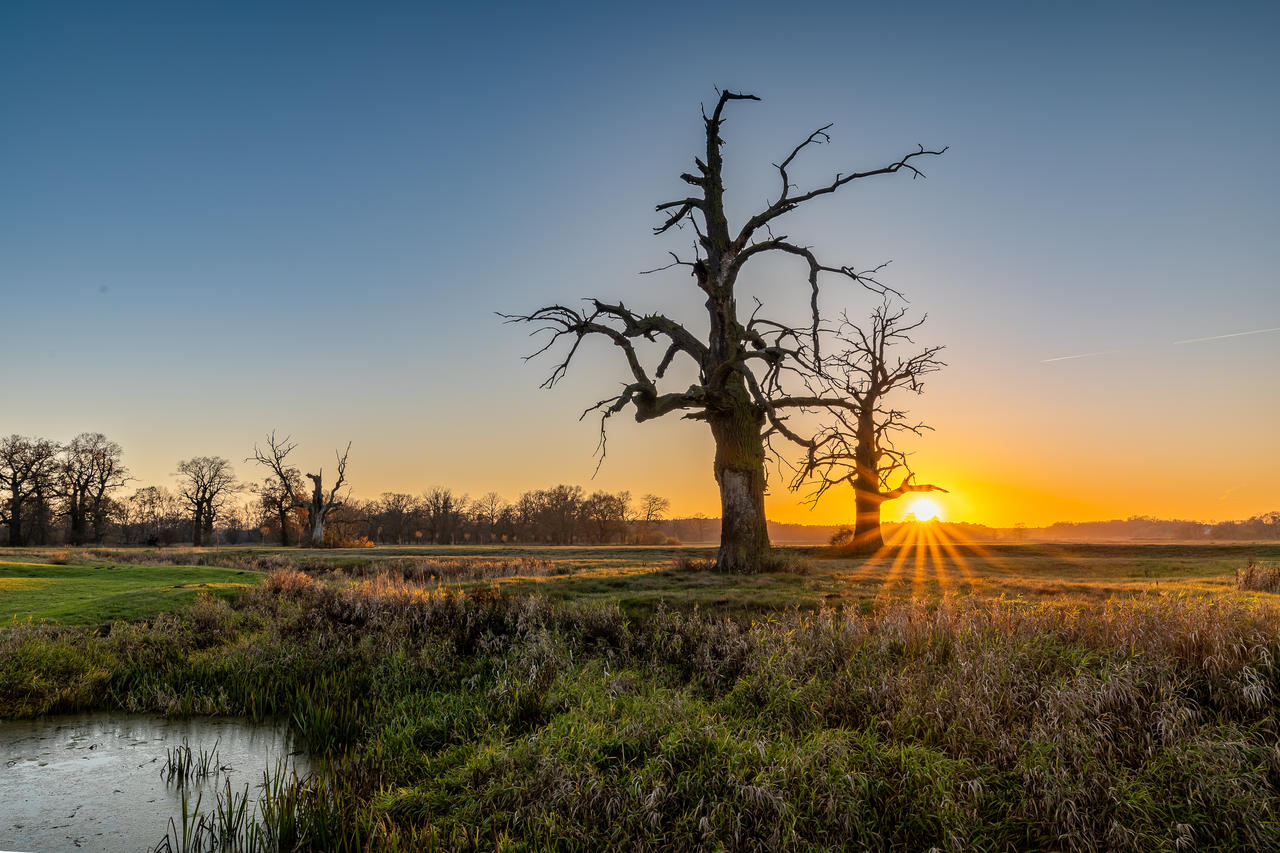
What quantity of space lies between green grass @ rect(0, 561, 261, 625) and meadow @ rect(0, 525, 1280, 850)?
1.29 ft

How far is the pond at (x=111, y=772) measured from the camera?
6.39 metres

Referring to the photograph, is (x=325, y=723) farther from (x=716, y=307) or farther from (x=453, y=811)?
(x=716, y=307)

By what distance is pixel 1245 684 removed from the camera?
7414 mm

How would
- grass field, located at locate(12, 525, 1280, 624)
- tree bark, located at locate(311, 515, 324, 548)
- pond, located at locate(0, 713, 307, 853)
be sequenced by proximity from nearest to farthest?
pond, located at locate(0, 713, 307, 853)
grass field, located at locate(12, 525, 1280, 624)
tree bark, located at locate(311, 515, 324, 548)

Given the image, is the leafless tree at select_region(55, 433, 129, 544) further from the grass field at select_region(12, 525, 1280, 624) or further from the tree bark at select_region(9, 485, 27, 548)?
the grass field at select_region(12, 525, 1280, 624)

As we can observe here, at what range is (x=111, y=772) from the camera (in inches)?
306

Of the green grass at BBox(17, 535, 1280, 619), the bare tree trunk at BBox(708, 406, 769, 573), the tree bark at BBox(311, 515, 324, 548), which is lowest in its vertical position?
the tree bark at BBox(311, 515, 324, 548)

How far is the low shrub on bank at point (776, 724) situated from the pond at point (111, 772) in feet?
1.93

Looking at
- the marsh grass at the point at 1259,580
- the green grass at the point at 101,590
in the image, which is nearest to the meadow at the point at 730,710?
the green grass at the point at 101,590

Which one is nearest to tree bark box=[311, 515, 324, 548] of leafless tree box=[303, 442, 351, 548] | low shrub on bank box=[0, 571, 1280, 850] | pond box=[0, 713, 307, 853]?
leafless tree box=[303, 442, 351, 548]

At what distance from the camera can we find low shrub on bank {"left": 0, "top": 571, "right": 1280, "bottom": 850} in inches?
242

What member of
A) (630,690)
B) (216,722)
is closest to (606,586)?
(630,690)

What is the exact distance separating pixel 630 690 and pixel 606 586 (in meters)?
7.08

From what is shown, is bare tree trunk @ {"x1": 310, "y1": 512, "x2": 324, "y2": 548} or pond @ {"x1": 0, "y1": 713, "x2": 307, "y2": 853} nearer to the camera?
pond @ {"x1": 0, "y1": 713, "x2": 307, "y2": 853}
